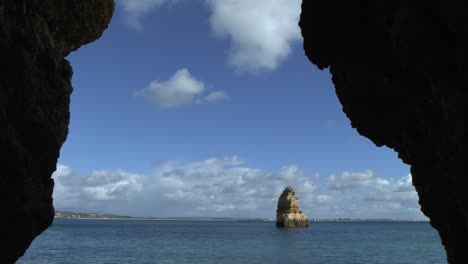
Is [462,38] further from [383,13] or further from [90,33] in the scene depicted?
[90,33]

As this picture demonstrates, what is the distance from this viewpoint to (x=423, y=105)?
16094 millimetres

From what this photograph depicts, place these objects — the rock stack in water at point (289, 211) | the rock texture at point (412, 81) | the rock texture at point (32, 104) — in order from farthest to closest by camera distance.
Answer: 1. the rock stack in water at point (289, 211)
2. the rock texture at point (32, 104)
3. the rock texture at point (412, 81)

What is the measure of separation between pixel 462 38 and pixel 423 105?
210 inches

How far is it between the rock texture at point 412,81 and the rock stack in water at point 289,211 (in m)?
132

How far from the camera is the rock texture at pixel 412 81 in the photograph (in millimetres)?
11680

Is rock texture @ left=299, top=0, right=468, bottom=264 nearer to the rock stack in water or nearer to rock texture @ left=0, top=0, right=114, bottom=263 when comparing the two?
rock texture @ left=0, top=0, right=114, bottom=263

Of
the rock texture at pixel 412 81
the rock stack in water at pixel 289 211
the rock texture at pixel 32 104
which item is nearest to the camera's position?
the rock texture at pixel 412 81

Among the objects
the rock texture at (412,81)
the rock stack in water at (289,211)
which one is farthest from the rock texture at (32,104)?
the rock stack in water at (289,211)

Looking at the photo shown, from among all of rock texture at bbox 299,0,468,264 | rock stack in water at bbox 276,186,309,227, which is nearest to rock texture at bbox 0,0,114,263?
rock texture at bbox 299,0,468,264

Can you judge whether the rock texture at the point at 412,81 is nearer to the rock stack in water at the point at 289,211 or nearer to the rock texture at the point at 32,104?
the rock texture at the point at 32,104

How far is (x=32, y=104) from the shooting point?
58.8 ft

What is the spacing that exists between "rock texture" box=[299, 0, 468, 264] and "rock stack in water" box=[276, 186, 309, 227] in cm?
13244

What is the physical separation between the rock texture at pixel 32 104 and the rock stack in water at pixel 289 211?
439 feet

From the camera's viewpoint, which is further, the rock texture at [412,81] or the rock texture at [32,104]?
the rock texture at [32,104]
